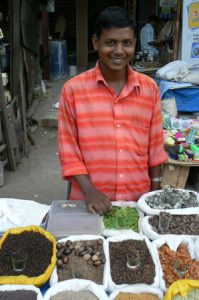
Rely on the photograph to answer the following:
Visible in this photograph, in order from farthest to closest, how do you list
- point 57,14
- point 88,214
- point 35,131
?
1. point 57,14
2. point 35,131
3. point 88,214

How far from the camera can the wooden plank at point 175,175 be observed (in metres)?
4.07

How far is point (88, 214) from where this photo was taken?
186 centimetres

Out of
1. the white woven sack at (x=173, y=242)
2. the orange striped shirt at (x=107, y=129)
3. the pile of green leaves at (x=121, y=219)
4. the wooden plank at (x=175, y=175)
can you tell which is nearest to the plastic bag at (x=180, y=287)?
the white woven sack at (x=173, y=242)

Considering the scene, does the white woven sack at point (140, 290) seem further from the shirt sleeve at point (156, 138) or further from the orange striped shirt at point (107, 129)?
the shirt sleeve at point (156, 138)

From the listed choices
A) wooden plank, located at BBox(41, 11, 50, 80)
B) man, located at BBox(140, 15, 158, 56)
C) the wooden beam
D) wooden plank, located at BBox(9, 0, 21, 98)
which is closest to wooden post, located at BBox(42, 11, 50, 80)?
wooden plank, located at BBox(41, 11, 50, 80)

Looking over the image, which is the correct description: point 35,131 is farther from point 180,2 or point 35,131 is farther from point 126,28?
point 126,28

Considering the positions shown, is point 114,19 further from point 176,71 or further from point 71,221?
point 176,71

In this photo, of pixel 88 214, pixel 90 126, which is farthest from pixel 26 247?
pixel 90 126

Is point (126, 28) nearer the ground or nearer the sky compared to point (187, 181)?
nearer the sky

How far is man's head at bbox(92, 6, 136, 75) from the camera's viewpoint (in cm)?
171

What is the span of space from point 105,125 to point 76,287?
Answer: 773 mm

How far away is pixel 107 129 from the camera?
6.13 feet

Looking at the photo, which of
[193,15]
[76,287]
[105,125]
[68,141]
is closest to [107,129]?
[105,125]

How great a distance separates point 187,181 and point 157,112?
2732mm
